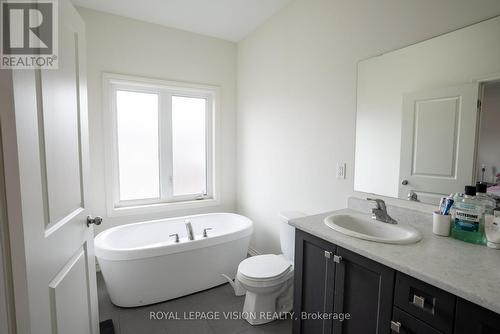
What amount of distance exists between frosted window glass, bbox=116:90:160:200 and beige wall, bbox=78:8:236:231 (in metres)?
0.24

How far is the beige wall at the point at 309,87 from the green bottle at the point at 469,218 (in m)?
0.70

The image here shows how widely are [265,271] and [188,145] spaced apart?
196 centimetres

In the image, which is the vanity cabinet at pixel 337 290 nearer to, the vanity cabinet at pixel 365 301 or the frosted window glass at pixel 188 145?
the vanity cabinet at pixel 365 301

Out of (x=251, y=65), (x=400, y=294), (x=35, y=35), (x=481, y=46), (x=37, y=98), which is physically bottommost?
(x=400, y=294)

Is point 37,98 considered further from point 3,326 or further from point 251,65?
point 251,65

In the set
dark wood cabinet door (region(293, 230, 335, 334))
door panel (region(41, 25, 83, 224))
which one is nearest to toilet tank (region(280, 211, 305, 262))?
dark wood cabinet door (region(293, 230, 335, 334))

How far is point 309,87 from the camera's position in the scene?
84.3 inches

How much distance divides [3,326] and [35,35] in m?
0.99

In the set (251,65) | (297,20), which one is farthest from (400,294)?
(251,65)

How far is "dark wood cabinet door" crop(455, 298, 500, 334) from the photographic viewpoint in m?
0.75

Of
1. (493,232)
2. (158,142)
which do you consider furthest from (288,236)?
(158,142)

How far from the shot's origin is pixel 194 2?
7.62 ft

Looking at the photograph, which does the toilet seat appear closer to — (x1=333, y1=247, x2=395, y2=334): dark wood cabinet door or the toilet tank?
the toilet tank

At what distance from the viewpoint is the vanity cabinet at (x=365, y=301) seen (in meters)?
0.83
